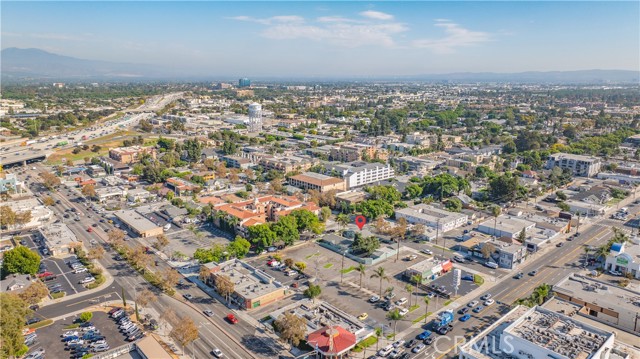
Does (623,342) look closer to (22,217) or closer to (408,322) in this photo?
(408,322)

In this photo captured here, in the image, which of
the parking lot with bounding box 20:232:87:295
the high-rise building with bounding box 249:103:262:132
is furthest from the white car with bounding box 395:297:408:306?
the high-rise building with bounding box 249:103:262:132

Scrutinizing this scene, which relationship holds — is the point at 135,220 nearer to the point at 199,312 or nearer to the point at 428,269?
the point at 199,312

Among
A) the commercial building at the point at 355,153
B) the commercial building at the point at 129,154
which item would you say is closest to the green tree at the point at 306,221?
the commercial building at the point at 355,153

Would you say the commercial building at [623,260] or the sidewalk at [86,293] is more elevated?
the commercial building at [623,260]

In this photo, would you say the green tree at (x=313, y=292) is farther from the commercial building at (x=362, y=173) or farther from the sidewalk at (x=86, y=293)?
the commercial building at (x=362, y=173)

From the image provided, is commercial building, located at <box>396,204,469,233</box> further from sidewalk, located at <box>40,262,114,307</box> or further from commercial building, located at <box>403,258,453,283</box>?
sidewalk, located at <box>40,262,114,307</box>

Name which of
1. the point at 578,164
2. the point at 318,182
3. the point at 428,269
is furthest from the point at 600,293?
the point at 578,164
